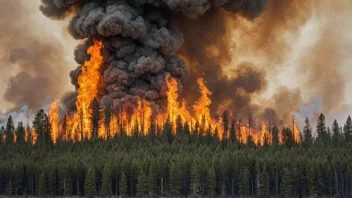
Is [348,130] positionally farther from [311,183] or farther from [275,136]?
[311,183]

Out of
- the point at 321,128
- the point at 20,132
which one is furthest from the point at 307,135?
the point at 20,132

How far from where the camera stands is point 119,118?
148000 millimetres

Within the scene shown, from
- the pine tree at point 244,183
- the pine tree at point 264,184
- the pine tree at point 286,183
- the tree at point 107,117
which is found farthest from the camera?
the tree at point 107,117

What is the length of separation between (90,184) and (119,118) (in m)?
41.6

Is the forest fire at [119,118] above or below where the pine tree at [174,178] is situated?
above

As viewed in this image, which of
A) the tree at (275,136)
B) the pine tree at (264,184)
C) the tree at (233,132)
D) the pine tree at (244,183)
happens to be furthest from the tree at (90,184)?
the tree at (275,136)

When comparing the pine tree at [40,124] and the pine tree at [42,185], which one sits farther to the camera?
the pine tree at [40,124]

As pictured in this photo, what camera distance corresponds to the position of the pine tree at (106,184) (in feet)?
352

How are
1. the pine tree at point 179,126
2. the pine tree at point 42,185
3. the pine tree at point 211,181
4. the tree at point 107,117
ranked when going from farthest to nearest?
the tree at point 107,117
the pine tree at point 179,126
the pine tree at point 42,185
the pine tree at point 211,181

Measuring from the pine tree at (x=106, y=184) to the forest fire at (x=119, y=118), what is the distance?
3079cm

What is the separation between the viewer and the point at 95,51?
150 meters

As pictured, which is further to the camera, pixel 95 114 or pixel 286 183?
pixel 95 114

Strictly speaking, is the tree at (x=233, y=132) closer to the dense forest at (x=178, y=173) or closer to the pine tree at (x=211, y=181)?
the dense forest at (x=178, y=173)

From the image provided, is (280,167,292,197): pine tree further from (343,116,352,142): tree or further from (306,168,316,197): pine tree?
(343,116,352,142): tree
